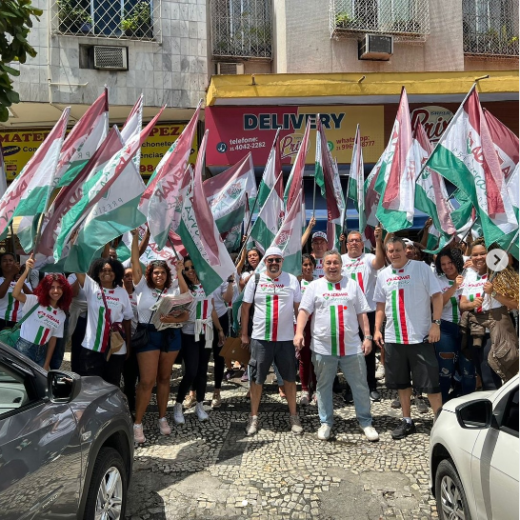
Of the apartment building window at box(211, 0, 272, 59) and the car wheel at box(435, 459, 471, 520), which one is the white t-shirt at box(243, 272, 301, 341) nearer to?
the car wheel at box(435, 459, 471, 520)

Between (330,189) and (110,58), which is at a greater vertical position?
(110,58)

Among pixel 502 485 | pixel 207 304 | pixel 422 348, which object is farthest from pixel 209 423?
pixel 502 485

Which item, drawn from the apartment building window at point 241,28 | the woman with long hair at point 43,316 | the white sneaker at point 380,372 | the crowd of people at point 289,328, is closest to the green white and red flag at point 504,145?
the crowd of people at point 289,328

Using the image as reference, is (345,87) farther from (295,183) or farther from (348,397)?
(348,397)

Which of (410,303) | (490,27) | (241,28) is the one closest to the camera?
(410,303)

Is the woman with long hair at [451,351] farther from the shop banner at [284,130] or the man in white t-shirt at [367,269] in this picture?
the shop banner at [284,130]

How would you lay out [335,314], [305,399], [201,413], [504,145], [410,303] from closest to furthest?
[410,303] → [335,314] → [201,413] → [504,145] → [305,399]

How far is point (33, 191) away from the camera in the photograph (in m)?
5.38

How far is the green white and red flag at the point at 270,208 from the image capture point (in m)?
7.36

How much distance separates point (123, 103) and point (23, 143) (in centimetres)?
321

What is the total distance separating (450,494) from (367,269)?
3589 millimetres

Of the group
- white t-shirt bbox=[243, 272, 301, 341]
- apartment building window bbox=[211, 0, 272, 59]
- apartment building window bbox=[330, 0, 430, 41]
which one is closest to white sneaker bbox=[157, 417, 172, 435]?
white t-shirt bbox=[243, 272, 301, 341]

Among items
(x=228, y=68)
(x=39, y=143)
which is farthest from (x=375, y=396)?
(x=39, y=143)

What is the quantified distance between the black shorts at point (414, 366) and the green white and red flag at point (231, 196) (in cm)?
347
